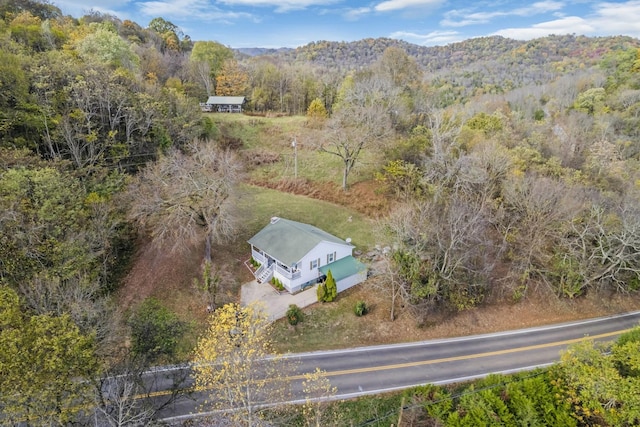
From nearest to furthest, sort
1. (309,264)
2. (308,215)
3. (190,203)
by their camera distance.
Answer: (190,203) → (309,264) → (308,215)

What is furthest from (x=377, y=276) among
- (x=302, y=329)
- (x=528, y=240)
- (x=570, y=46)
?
(x=570, y=46)

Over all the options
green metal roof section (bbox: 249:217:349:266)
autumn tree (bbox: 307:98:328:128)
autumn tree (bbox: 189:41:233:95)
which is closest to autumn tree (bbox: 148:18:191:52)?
autumn tree (bbox: 189:41:233:95)

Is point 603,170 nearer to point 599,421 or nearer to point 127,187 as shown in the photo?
point 599,421

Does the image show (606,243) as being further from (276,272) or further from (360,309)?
(276,272)

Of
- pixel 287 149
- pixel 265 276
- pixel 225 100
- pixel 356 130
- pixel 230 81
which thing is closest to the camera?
pixel 265 276

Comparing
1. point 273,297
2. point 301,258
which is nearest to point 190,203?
point 301,258

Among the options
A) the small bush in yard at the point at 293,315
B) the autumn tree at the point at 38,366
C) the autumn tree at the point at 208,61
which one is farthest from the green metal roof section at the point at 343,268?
the autumn tree at the point at 208,61
